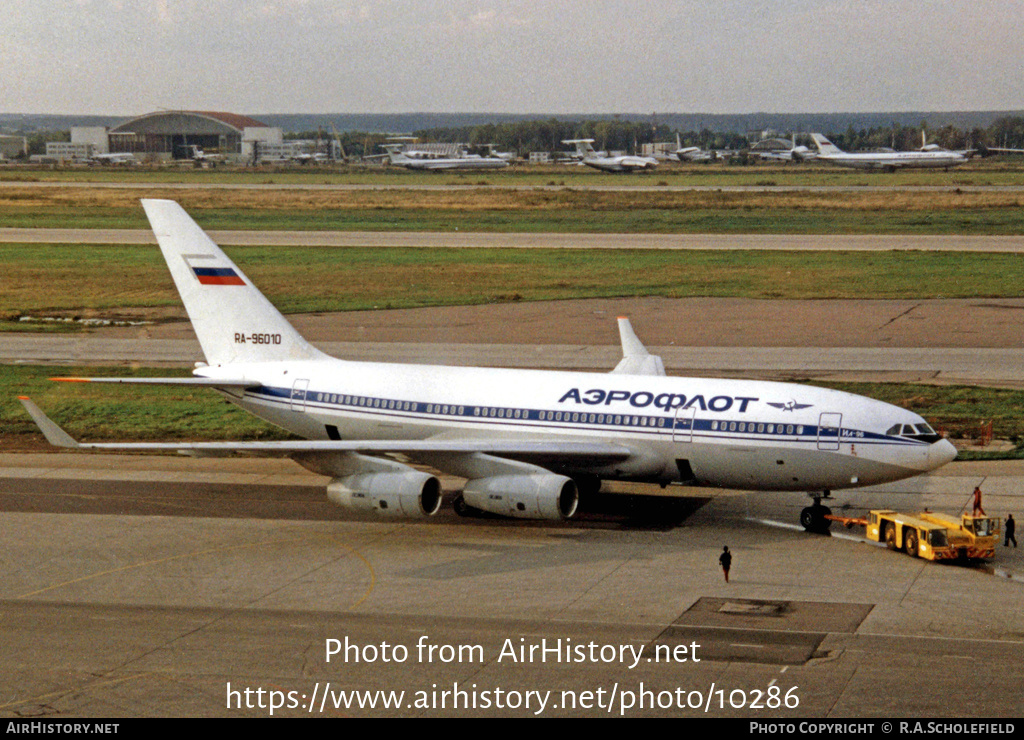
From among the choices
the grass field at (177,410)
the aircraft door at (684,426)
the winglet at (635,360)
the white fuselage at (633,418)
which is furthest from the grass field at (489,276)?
the aircraft door at (684,426)

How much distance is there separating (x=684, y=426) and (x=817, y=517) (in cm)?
486

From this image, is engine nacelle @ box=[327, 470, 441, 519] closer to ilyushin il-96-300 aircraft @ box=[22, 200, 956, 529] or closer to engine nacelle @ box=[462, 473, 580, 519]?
ilyushin il-96-300 aircraft @ box=[22, 200, 956, 529]

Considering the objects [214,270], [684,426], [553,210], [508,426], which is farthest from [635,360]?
[553,210]

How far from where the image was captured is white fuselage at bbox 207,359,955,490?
39.0 m

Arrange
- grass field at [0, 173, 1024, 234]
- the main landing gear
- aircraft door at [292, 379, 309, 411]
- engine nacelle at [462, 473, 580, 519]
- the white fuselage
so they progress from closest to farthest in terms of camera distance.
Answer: engine nacelle at [462, 473, 580, 519], the white fuselage, the main landing gear, aircraft door at [292, 379, 309, 411], grass field at [0, 173, 1024, 234]

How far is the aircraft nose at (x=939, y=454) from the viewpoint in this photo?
38.5m

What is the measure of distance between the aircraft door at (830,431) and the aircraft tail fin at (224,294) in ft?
60.4

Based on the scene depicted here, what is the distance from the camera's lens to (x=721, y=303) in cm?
8638

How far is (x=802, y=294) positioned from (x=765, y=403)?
5191 centimetres

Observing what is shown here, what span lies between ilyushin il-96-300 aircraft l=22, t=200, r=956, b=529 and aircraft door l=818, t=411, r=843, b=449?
0.04 meters

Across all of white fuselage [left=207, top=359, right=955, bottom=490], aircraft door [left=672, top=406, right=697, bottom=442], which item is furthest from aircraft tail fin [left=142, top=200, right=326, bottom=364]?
aircraft door [left=672, top=406, right=697, bottom=442]

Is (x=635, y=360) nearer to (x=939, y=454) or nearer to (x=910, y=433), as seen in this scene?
(x=910, y=433)

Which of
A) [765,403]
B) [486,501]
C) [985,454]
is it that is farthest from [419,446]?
[985,454]

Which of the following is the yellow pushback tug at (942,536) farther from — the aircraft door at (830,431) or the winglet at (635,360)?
the winglet at (635,360)
